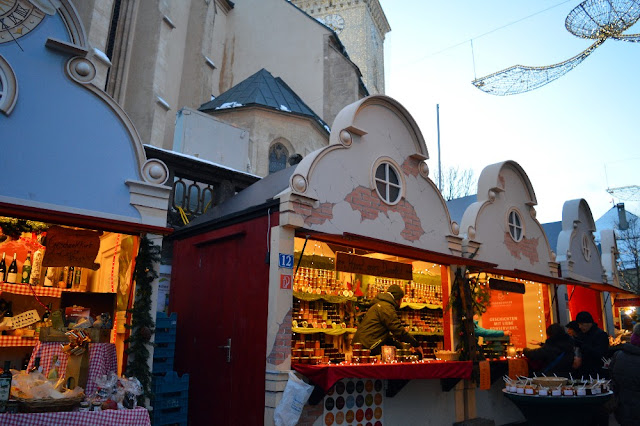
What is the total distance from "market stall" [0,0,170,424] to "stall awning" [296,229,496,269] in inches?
94.4

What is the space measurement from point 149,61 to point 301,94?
38.6 ft

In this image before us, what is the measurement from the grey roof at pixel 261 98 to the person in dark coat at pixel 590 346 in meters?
14.6

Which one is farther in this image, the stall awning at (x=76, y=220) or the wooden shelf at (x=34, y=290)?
the wooden shelf at (x=34, y=290)

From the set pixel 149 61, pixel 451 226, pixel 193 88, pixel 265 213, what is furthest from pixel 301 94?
pixel 265 213

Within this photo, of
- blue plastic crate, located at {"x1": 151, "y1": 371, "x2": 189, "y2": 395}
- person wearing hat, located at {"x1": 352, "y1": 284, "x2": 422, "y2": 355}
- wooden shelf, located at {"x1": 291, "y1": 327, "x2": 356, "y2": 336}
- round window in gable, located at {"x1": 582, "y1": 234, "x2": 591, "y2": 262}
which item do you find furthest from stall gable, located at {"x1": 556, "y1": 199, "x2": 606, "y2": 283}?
blue plastic crate, located at {"x1": 151, "y1": 371, "x2": 189, "y2": 395}

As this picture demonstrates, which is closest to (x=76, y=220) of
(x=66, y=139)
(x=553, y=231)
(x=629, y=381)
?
(x=66, y=139)

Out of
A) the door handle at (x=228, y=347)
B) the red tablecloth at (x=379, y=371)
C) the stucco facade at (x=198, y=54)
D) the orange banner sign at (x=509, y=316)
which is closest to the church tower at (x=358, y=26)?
the stucco facade at (x=198, y=54)

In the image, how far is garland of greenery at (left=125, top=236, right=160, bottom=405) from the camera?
6496 mm

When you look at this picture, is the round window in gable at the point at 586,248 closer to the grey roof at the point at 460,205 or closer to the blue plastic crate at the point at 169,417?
the grey roof at the point at 460,205

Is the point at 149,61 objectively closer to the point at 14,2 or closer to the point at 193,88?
the point at 193,88

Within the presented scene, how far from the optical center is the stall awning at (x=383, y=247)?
7.93 m

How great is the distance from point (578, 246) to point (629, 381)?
10.5 m

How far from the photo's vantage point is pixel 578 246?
52.1 feet

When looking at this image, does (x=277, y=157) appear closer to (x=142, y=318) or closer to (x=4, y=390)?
(x=142, y=318)
